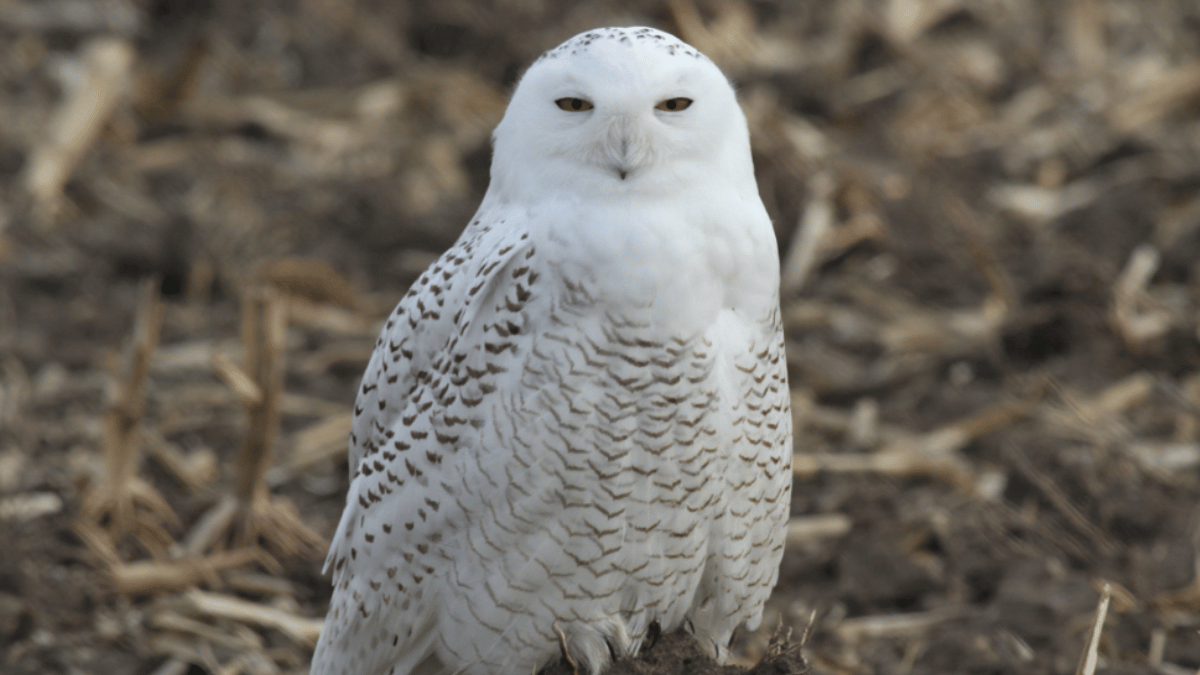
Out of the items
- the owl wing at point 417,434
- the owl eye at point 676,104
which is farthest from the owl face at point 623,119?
the owl wing at point 417,434

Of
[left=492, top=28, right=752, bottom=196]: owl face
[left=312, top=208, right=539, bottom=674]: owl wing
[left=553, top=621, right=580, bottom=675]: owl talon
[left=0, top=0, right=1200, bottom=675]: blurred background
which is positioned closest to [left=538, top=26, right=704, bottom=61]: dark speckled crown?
[left=492, top=28, right=752, bottom=196]: owl face

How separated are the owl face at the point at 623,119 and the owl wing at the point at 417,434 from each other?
16cm

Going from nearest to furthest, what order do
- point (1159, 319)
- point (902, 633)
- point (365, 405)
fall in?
point (365, 405), point (902, 633), point (1159, 319)

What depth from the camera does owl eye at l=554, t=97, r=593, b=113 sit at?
7.59 feet

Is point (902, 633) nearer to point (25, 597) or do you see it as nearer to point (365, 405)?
point (365, 405)

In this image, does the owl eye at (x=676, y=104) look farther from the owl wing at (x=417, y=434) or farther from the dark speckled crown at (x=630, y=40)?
the owl wing at (x=417, y=434)

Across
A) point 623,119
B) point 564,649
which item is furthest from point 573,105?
point 564,649

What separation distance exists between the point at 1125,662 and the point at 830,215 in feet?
8.41

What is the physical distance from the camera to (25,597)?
11.3ft

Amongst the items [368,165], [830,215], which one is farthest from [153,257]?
[830,215]

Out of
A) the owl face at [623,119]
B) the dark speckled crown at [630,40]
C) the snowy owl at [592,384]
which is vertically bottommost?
the snowy owl at [592,384]

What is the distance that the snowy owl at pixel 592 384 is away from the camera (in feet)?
7.59

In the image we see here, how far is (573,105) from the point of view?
2.33 m

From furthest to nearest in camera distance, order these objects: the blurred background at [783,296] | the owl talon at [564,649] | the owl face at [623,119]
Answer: the blurred background at [783,296] < the owl talon at [564,649] < the owl face at [623,119]
